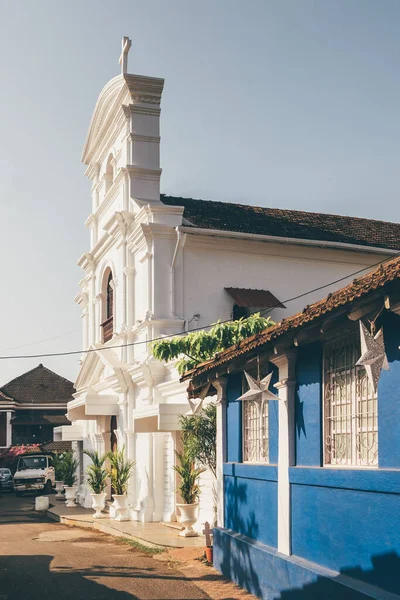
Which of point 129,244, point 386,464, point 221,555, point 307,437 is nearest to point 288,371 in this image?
point 307,437

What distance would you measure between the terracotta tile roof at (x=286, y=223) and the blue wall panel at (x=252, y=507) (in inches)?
423

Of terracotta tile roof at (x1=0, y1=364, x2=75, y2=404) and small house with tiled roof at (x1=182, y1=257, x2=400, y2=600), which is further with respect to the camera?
terracotta tile roof at (x1=0, y1=364, x2=75, y2=404)

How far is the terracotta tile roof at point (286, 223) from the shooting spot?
23.3 meters

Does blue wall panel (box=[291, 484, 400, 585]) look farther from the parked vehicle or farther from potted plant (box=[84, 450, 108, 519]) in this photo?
the parked vehicle

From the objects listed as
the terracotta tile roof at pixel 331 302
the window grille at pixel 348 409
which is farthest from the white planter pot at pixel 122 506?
the window grille at pixel 348 409

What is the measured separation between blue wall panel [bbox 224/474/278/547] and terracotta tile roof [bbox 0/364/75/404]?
37220mm

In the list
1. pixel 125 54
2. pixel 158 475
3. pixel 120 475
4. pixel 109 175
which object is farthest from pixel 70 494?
pixel 125 54

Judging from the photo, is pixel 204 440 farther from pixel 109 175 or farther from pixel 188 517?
pixel 109 175

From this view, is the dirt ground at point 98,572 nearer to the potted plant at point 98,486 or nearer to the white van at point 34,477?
the potted plant at point 98,486

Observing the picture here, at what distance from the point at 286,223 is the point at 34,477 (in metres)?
17.5

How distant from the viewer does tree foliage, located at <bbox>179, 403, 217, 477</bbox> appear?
50.0 ft

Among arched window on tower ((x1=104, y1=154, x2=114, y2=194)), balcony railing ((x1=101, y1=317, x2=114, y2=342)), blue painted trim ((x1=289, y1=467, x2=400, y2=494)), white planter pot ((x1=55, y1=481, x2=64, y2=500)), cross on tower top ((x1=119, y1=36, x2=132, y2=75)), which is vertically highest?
cross on tower top ((x1=119, y1=36, x2=132, y2=75))

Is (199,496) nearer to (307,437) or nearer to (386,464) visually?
(307,437)

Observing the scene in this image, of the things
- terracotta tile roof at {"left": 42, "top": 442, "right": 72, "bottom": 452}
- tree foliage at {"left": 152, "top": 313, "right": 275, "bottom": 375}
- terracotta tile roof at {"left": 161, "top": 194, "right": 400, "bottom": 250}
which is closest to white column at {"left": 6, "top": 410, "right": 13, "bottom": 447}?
terracotta tile roof at {"left": 42, "top": 442, "right": 72, "bottom": 452}
